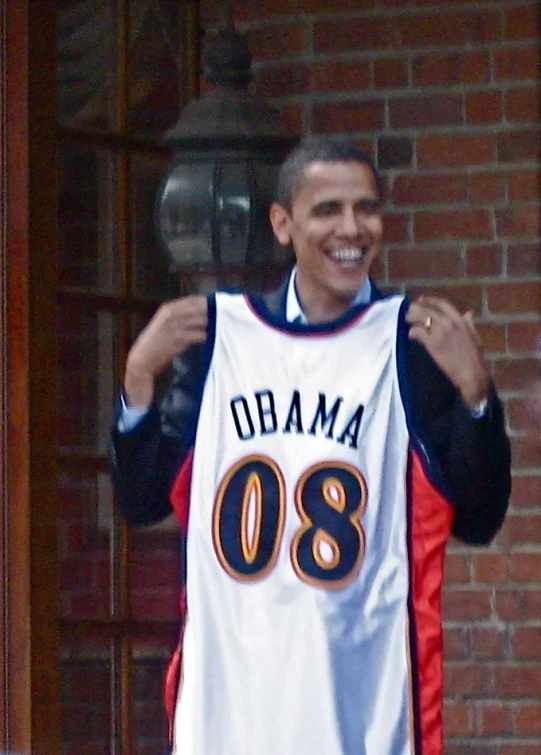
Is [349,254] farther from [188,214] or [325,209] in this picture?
[188,214]

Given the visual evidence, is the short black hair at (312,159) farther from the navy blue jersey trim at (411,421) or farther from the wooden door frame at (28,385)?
the wooden door frame at (28,385)

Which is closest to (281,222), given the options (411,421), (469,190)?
(411,421)

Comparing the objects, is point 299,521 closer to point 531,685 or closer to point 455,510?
point 455,510

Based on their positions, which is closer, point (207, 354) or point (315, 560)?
point (315, 560)

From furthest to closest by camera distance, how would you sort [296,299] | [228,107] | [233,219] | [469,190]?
[469,190] → [228,107] → [233,219] → [296,299]

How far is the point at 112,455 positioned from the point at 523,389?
4.27 ft

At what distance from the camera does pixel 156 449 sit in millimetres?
2375

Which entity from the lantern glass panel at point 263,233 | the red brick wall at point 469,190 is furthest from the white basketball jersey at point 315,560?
the red brick wall at point 469,190

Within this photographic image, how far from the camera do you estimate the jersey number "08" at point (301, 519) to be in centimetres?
232

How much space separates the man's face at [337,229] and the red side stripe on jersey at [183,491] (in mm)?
295

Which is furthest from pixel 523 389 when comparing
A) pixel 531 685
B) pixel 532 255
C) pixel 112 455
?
pixel 112 455

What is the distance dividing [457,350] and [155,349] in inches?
16.1

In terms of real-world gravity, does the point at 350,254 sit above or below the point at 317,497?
above

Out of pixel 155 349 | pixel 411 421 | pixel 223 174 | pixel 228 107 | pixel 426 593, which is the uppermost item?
pixel 228 107
